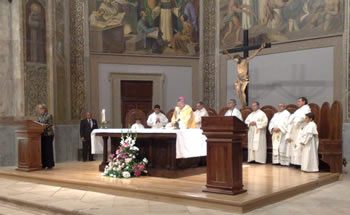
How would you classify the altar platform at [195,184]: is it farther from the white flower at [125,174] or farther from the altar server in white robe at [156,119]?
the altar server in white robe at [156,119]

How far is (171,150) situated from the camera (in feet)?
26.2

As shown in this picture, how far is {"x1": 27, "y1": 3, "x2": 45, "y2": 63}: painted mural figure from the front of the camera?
11656 mm

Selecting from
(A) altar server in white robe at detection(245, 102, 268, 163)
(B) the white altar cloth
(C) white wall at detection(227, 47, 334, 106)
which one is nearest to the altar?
(B) the white altar cloth

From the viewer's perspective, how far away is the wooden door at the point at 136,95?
14109 millimetres

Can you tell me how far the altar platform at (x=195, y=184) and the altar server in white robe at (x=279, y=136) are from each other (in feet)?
1.06

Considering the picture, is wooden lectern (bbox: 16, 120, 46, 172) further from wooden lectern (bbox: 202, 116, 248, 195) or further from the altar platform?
wooden lectern (bbox: 202, 116, 248, 195)

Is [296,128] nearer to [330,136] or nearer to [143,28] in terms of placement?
[330,136]

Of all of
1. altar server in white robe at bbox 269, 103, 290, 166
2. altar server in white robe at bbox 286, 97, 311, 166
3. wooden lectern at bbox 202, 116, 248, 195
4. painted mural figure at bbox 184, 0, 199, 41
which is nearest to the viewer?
wooden lectern at bbox 202, 116, 248, 195

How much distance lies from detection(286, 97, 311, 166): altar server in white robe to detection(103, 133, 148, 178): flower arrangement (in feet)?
11.2

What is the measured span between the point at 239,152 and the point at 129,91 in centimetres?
844

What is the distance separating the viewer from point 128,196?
22.4 ft

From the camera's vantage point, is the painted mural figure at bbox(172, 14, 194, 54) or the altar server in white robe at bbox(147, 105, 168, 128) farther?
the painted mural figure at bbox(172, 14, 194, 54)

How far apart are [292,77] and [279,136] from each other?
3704 mm

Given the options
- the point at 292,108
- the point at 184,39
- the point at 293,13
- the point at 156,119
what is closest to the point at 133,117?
the point at 156,119
